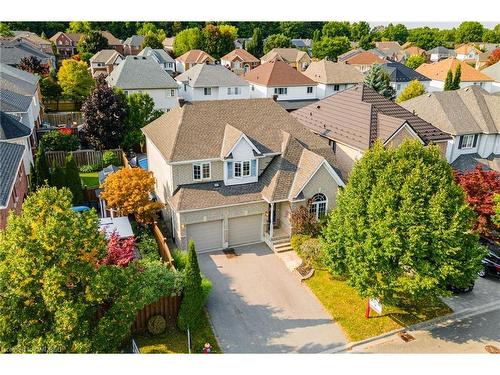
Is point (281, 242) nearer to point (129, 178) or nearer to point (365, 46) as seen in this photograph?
point (129, 178)

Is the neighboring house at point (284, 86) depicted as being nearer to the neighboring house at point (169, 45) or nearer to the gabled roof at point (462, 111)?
the gabled roof at point (462, 111)

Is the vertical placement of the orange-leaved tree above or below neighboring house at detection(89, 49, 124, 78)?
below

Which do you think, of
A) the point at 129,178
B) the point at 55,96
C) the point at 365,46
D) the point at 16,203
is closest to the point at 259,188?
the point at 129,178

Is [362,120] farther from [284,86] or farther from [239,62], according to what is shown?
[239,62]

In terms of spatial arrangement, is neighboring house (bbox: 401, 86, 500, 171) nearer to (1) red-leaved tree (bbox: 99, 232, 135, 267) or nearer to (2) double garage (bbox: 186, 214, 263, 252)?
(2) double garage (bbox: 186, 214, 263, 252)

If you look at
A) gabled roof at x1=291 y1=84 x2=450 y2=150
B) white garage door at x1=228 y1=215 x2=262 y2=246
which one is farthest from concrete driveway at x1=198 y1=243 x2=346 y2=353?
gabled roof at x1=291 y1=84 x2=450 y2=150

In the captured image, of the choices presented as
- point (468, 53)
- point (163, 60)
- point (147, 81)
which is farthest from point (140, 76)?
point (468, 53)
